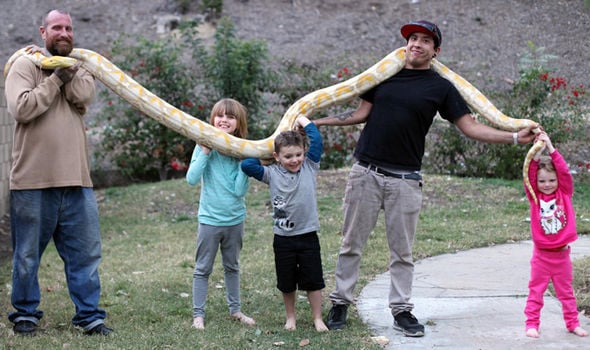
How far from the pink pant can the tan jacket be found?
3192 millimetres

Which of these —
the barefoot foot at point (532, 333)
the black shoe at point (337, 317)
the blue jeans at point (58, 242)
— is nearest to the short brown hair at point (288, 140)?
the black shoe at point (337, 317)

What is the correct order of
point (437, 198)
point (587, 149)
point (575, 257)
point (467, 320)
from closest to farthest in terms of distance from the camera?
point (467, 320), point (575, 257), point (437, 198), point (587, 149)

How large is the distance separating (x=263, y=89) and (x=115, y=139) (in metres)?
3.03

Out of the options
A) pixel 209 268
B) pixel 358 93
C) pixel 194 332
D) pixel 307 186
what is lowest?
pixel 194 332

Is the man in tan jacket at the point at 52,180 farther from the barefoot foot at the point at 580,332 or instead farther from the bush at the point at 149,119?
the bush at the point at 149,119

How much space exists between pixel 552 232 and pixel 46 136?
3.46 m

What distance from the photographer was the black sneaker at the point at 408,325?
501 centimetres

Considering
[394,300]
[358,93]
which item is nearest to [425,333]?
[394,300]

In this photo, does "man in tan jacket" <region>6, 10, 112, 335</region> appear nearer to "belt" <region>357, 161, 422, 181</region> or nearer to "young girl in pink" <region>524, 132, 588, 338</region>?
"belt" <region>357, 161, 422, 181</region>

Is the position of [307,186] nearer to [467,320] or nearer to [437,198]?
[467,320]

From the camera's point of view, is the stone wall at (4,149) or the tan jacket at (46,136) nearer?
the tan jacket at (46,136)

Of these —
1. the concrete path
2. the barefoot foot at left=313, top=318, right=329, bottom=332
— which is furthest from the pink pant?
the barefoot foot at left=313, top=318, right=329, bottom=332

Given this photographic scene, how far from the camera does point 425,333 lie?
16.6 feet

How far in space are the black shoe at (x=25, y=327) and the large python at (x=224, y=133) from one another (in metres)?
1.74
